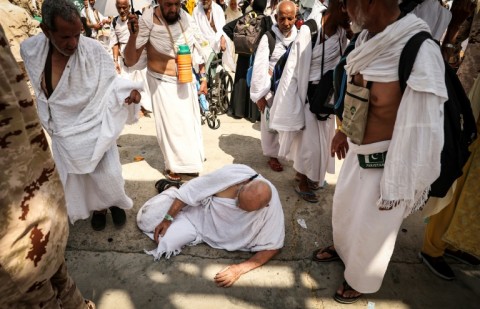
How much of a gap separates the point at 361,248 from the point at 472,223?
3.04 feet

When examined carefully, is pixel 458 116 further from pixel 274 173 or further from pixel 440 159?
pixel 274 173

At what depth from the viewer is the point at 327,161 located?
3.40 m

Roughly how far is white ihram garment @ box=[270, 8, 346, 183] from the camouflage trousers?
2.34 m

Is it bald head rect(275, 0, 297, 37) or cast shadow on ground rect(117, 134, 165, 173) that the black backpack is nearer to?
bald head rect(275, 0, 297, 37)

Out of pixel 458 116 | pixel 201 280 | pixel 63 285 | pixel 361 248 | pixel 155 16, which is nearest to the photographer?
pixel 63 285

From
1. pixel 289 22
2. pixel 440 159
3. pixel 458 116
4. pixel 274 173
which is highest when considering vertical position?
pixel 289 22

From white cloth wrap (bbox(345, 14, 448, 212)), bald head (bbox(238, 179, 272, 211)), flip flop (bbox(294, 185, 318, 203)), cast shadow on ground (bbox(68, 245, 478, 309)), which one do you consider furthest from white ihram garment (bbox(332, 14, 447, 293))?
flip flop (bbox(294, 185, 318, 203))

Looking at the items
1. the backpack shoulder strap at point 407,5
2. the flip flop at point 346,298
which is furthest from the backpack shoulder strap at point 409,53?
the flip flop at point 346,298

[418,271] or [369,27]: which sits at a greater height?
[369,27]

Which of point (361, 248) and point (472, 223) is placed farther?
point (472, 223)

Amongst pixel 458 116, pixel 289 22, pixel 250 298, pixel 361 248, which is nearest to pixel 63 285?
pixel 250 298

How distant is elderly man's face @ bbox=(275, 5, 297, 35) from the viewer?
3.51 m

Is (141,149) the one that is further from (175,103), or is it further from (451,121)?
(451,121)

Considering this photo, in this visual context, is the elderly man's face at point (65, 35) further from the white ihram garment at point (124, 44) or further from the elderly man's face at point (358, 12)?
the white ihram garment at point (124, 44)
